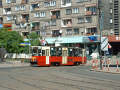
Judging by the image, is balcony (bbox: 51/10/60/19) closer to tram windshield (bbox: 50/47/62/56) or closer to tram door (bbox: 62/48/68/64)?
tram door (bbox: 62/48/68/64)

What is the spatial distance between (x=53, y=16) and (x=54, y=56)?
29.4m

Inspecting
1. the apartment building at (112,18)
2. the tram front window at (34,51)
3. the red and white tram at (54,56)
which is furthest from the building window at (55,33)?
the tram front window at (34,51)

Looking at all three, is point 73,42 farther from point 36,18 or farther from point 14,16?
point 14,16

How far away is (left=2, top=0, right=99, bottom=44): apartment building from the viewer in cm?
5972

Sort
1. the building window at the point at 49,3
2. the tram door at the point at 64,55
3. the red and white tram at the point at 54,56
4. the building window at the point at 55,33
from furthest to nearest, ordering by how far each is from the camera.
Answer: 1. the building window at the point at 49,3
2. the building window at the point at 55,33
3. the tram door at the point at 64,55
4. the red and white tram at the point at 54,56

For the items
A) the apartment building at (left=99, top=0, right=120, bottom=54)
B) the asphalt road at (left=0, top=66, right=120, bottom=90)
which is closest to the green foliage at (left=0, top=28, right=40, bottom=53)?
the apartment building at (left=99, top=0, right=120, bottom=54)

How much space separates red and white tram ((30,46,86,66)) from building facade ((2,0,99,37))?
19631 millimetres

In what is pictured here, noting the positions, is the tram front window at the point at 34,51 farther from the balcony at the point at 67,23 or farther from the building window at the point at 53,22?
the building window at the point at 53,22

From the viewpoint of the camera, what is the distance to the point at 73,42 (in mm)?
60938

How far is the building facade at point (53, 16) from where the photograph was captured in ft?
196

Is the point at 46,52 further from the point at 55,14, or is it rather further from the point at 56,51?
the point at 55,14

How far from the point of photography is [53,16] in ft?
213

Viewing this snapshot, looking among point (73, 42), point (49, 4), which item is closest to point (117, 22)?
point (73, 42)

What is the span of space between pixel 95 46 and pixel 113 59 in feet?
75.5
